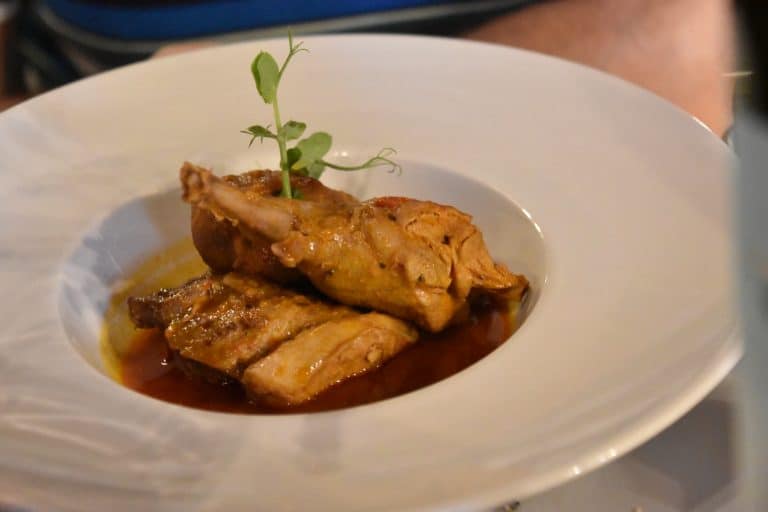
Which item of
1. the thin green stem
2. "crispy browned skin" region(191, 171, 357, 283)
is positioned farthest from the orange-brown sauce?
the thin green stem

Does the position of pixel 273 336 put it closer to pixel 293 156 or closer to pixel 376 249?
pixel 376 249

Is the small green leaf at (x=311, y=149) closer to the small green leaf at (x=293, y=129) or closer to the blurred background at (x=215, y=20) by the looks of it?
the small green leaf at (x=293, y=129)

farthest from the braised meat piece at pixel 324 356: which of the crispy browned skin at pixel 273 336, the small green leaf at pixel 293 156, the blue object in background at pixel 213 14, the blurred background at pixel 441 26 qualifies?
the blue object in background at pixel 213 14

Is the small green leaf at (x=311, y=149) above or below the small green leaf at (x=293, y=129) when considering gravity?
below

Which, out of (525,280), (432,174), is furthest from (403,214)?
(432,174)

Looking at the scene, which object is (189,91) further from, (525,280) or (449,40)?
(525,280)

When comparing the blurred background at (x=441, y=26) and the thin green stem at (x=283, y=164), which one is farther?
the blurred background at (x=441, y=26)

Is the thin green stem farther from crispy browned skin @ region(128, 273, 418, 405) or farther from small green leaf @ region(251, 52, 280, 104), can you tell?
crispy browned skin @ region(128, 273, 418, 405)
